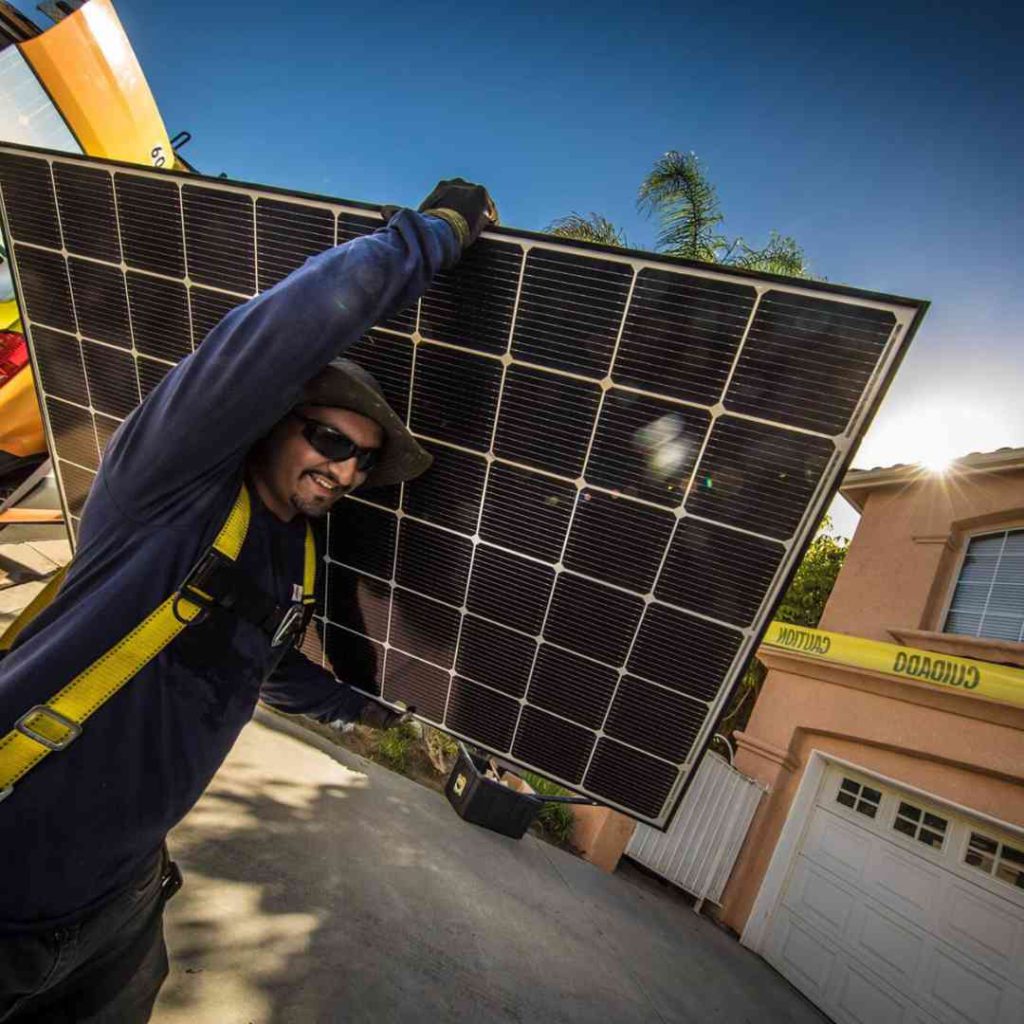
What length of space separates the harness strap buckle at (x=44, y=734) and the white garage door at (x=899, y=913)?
31.6ft

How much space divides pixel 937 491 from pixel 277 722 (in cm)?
1246

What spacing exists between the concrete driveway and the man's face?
9.29 feet

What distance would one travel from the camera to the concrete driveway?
10.3 feet

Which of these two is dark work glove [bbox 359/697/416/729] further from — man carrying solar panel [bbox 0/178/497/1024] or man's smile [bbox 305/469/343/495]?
man's smile [bbox 305/469/343/495]

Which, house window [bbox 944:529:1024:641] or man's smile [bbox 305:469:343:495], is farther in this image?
house window [bbox 944:529:1024:641]

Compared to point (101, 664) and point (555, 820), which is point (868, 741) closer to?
point (555, 820)

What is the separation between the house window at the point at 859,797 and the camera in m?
8.10

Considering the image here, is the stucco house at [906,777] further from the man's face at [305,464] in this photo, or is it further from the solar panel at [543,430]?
the man's face at [305,464]

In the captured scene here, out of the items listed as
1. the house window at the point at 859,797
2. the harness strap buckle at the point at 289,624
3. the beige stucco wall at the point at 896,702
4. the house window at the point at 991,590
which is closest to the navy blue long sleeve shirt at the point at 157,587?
the harness strap buckle at the point at 289,624

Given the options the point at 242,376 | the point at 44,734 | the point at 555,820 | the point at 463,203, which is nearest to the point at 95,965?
the point at 44,734

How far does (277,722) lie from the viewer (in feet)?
25.2

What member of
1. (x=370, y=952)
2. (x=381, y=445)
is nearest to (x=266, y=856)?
(x=370, y=952)

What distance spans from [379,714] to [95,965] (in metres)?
1.48

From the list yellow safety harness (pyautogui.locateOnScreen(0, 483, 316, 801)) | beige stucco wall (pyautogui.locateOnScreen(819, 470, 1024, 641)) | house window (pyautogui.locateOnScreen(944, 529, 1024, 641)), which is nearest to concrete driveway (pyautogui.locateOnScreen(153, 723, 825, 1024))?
yellow safety harness (pyautogui.locateOnScreen(0, 483, 316, 801))
